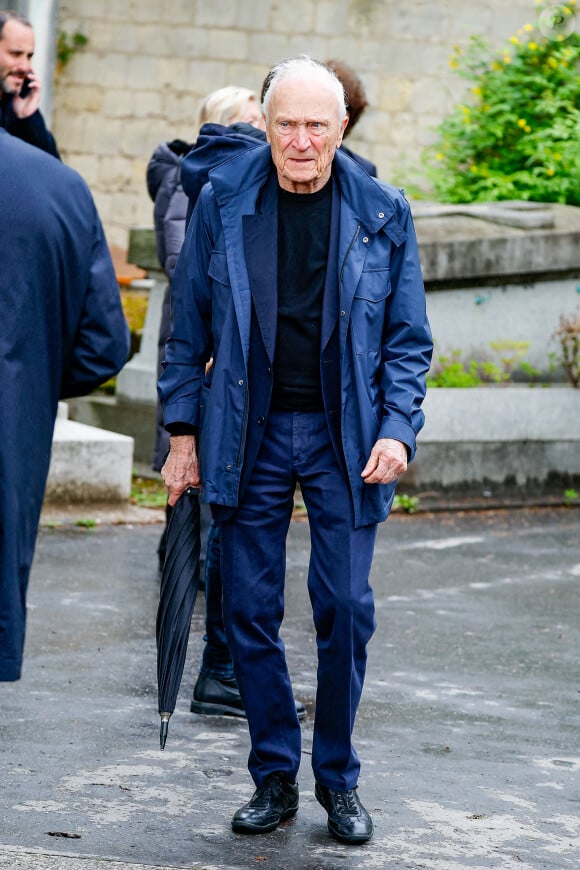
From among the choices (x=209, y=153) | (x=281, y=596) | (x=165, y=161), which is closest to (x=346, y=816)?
(x=281, y=596)

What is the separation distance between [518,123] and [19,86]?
9788mm

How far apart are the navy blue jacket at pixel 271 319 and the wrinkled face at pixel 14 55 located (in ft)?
2.36

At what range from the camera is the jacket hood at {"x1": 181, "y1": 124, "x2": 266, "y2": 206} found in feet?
17.2

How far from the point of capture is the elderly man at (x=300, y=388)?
402 centimetres

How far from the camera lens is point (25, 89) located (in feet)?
15.2

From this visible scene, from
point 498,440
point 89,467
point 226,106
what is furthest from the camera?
point 498,440

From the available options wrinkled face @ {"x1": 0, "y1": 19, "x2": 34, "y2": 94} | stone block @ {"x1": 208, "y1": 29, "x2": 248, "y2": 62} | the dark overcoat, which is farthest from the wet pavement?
stone block @ {"x1": 208, "y1": 29, "x2": 248, "y2": 62}

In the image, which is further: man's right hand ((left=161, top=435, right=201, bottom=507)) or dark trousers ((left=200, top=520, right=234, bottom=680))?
dark trousers ((left=200, top=520, right=234, bottom=680))

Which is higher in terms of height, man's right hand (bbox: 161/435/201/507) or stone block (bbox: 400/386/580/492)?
man's right hand (bbox: 161/435/201/507)

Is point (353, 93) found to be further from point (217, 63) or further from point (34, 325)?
point (217, 63)

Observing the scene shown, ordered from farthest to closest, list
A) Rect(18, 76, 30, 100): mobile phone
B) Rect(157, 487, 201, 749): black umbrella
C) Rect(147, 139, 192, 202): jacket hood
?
Rect(147, 139, 192, 202): jacket hood, Rect(18, 76, 30, 100): mobile phone, Rect(157, 487, 201, 749): black umbrella

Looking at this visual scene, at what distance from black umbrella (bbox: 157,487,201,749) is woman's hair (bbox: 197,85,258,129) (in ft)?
7.02

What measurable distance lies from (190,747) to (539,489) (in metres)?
5.47

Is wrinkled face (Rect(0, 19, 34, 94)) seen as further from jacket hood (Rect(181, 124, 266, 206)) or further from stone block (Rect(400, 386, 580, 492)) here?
stone block (Rect(400, 386, 580, 492))
